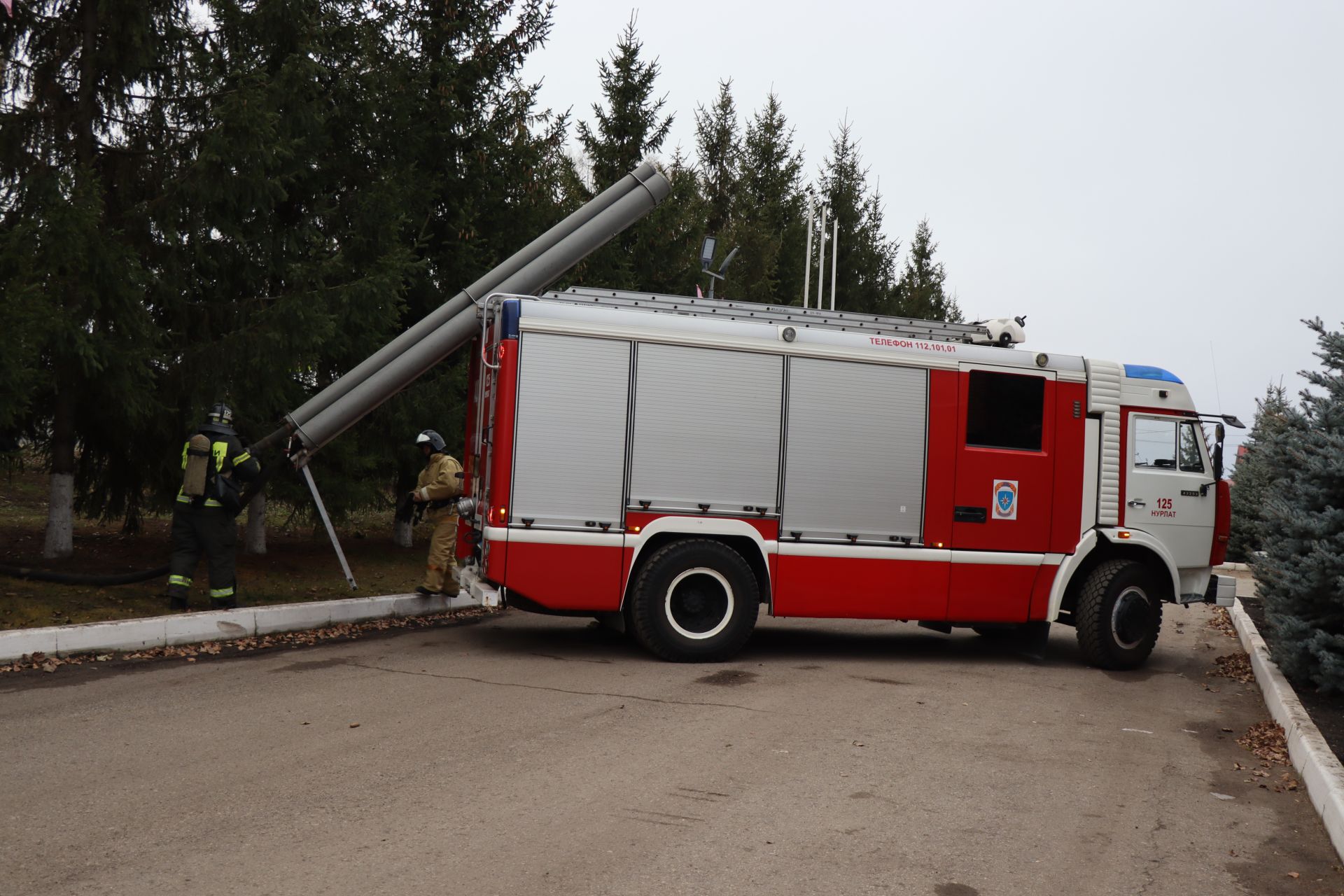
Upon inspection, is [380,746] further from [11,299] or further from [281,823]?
[11,299]

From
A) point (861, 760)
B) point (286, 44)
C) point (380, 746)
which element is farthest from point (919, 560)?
point (286, 44)

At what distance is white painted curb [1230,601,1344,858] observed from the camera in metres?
5.94

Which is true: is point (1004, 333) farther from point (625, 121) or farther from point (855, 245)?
point (855, 245)

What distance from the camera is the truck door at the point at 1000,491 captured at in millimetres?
10695

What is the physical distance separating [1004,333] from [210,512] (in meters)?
7.58

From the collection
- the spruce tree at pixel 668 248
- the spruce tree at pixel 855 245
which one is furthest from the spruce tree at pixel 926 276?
the spruce tree at pixel 668 248

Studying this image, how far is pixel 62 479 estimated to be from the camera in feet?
39.1

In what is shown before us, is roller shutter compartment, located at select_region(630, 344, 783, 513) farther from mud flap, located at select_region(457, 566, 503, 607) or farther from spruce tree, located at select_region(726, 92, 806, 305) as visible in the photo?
spruce tree, located at select_region(726, 92, 806, 305)

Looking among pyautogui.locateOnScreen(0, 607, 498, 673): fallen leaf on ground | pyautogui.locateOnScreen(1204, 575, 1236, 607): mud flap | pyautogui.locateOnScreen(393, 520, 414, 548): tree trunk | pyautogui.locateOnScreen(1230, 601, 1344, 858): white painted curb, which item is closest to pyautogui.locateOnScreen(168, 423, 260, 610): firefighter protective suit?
pyautogui.locateOnScreen(0, 607, 498, 673): fallen leaf on ground

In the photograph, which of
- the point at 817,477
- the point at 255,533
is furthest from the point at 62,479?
the point at 817,477

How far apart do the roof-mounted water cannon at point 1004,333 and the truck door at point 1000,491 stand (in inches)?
18.0

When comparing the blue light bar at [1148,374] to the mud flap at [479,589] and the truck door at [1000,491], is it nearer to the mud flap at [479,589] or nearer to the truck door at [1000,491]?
the truck door at [1000,491]

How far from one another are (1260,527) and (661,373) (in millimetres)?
5748

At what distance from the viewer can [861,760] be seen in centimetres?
683
